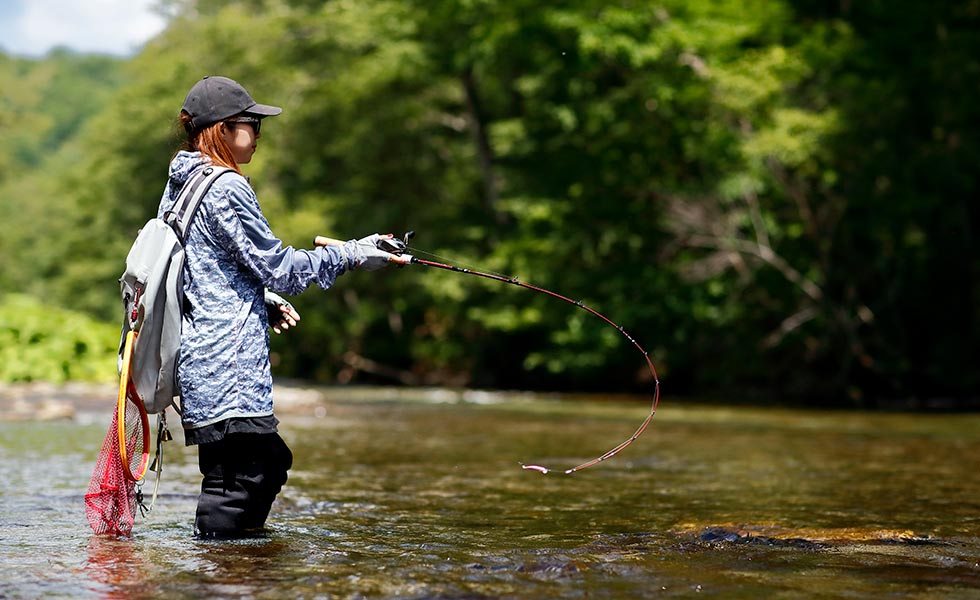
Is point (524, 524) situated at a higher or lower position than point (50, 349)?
→ lower

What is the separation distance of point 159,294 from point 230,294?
0.25 m

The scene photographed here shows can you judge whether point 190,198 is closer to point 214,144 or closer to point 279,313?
point 214,144

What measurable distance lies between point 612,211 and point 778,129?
15.0 feet

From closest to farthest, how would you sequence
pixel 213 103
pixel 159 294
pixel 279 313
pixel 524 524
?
pixel 159 294 → pixel 213 103 → pixel 279 313 → pixel 524 524

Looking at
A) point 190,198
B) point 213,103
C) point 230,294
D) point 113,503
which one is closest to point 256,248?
point 230,294

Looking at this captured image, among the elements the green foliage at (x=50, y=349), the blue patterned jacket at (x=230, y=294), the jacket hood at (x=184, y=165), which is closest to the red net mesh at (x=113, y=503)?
the blue patterned jacket at (x=230, y=294)

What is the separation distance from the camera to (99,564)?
154 inches

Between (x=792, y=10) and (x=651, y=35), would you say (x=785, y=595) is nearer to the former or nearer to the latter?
(x=651, y=35)

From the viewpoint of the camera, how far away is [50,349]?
1736 centimetres

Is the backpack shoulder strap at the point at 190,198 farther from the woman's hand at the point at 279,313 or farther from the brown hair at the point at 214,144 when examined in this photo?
the woman's hand at the point at 279,313

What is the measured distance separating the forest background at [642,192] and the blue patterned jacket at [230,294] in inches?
534

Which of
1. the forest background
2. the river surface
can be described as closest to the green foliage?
the forest background

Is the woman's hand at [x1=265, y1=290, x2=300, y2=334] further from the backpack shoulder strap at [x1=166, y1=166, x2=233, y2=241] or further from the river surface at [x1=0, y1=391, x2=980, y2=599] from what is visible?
the river surface at [x1=0, y1=391, x2=980, y2=599]

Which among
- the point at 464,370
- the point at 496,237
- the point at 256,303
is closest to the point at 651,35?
the point at 496,237
